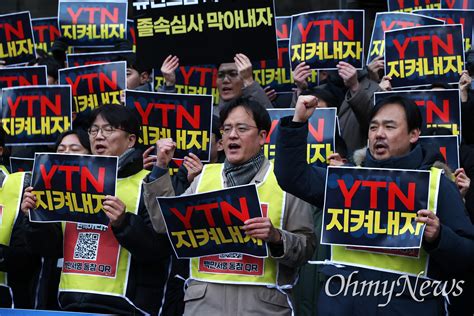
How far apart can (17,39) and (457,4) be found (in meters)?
4.27

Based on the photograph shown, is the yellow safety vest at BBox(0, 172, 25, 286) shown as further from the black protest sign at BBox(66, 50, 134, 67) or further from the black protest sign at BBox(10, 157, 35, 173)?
the black protest sign at BBox(66, 50, 134, 67)

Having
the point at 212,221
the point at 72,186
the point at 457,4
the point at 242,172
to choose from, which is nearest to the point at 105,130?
the point at 72,186

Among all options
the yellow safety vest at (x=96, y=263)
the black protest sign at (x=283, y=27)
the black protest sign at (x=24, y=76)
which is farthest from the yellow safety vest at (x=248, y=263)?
the black protest sign at (x=283, y=27)

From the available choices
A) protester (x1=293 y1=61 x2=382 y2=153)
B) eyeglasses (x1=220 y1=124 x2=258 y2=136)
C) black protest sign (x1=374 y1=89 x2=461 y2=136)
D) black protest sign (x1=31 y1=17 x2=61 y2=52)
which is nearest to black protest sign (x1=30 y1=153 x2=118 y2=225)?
eyeglasses (x1=220 y1=124 x2=258 y2=136)

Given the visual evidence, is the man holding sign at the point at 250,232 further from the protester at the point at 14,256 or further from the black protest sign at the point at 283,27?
the black protest sign at the point at 283,27

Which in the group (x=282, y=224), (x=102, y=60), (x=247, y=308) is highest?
(x=102, y=60)

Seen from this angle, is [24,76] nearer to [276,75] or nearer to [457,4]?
[276,75]

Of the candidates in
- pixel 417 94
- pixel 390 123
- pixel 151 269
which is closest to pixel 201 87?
pixel 417 94

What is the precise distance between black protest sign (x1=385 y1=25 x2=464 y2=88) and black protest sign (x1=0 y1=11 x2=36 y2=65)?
3.79 meters

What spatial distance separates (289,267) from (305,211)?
0.33 metres

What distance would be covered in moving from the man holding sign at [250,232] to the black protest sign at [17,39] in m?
4.48

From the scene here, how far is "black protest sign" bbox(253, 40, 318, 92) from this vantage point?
372 inches

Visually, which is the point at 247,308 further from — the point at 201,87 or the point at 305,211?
the point at 201,87

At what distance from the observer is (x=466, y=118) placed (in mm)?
7844
